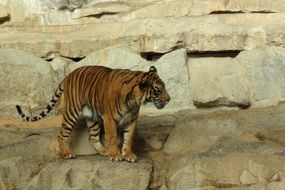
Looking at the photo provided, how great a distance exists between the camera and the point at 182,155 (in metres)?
7.23

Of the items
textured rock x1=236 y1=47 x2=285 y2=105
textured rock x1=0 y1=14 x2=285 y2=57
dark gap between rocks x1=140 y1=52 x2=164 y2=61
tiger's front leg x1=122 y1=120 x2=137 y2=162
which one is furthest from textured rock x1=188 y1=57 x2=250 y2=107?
tiger's front leg x1=122 y1=120 x2=137 y2=162

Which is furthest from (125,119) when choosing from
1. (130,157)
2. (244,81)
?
(244,81)

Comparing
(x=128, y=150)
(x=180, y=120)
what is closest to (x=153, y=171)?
(x=128, y=150)

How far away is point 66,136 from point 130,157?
0.84 metres

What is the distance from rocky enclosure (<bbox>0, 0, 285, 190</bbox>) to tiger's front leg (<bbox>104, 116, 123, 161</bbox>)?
0.33 feet

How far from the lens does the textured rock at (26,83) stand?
10000 mm

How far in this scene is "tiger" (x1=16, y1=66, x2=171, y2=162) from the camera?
6.74 metres

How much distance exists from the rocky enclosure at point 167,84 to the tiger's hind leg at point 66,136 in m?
0.15

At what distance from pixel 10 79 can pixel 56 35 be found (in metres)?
1.24

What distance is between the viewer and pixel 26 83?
33.0 ft

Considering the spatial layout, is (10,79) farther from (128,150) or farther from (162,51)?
(128,150)

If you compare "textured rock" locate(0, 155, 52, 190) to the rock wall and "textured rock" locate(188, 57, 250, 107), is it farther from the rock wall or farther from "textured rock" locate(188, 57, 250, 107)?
"textured rock" locate(188, 57, 250, 107)

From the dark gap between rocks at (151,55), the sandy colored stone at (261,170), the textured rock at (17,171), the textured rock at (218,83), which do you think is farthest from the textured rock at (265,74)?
the textured rock at (17,171)

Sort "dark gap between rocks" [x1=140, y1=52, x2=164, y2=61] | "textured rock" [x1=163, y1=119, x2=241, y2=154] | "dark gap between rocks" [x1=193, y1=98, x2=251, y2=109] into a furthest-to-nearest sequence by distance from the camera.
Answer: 1. "dark gap between rocks" [x1=140, y1=52, x2=164, y2=61]
2. "dark gap between rocks" [x1=193, y1=98, x2=251, y2=109]
3. "textured rock" [x1=163, y1=119, x2=241, y2=154]
